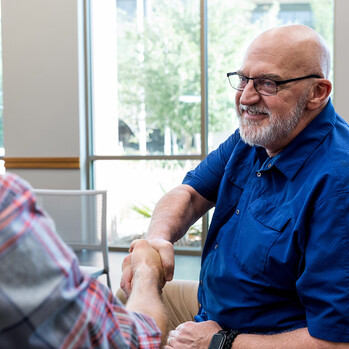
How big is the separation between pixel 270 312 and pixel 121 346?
0.78m

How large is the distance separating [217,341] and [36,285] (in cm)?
93

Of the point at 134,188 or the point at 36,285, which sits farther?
the point at 134,188

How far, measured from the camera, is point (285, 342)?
1.25m

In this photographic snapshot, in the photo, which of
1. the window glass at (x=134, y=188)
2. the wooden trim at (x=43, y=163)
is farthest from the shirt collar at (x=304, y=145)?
the wooden trim at (x=43, y=163)

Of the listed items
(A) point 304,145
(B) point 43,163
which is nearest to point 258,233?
(A) point 304,145

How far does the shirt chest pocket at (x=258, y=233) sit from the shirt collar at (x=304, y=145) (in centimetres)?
12

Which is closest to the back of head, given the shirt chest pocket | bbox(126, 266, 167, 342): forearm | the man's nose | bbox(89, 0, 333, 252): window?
the man's nose

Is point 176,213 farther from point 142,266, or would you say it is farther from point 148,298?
point 148,298

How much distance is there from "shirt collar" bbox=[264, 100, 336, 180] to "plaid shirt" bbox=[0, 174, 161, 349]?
908 mm

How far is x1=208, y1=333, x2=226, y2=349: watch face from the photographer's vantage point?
1.33m

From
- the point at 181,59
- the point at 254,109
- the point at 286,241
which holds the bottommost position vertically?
the point at 286,241

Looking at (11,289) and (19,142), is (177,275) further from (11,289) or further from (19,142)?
(11,289)

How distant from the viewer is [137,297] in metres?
1.07

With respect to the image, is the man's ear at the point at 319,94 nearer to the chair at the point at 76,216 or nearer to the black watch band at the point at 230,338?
the black watch band at the point at 230,338
